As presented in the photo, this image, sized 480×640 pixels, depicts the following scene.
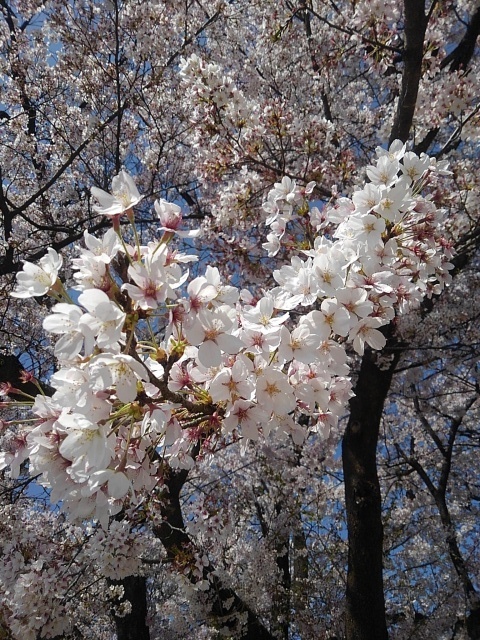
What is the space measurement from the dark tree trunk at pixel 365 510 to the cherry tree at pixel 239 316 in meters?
0.02

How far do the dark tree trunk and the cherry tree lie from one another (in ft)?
0.06

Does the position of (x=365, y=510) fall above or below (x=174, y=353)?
above

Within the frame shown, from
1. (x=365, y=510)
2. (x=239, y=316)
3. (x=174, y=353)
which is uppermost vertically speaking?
(x=365, y=510)

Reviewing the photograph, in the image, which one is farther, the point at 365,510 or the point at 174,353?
the point at 365,510

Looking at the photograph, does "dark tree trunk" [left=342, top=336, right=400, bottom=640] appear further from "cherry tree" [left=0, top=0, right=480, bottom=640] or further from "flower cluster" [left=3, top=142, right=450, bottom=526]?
"flower cluster" [left=3, top=142, right=450, bottom=526]

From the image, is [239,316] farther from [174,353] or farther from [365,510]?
[365,510]

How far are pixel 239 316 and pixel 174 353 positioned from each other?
0.24 meters

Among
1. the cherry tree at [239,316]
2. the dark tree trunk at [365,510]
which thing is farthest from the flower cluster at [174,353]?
the dark tree trunk at [365,510]

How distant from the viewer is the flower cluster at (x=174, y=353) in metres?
1.08

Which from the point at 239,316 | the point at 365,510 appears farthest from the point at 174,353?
the point at 365,510

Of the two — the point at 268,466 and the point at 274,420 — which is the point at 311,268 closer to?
the point at 274,420

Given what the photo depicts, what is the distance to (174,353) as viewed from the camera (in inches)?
47.5

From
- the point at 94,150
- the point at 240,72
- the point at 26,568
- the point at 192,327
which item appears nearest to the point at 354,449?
the point at 26,568

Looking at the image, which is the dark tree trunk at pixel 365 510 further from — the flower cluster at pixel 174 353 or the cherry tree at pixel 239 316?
the flower cluster at pixel 174 353
